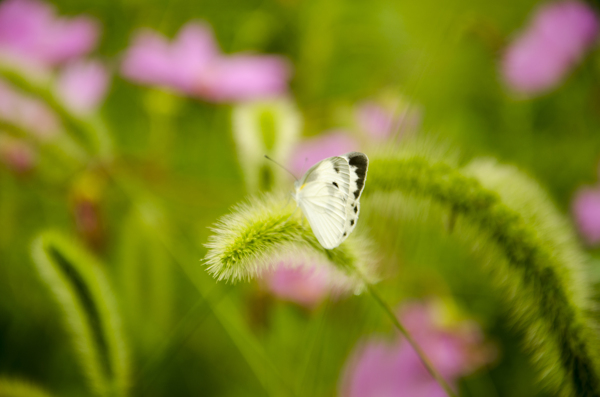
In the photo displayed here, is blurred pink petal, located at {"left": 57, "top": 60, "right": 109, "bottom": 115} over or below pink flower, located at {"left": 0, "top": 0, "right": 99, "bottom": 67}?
below

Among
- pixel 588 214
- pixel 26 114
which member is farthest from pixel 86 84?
pixel 588 214

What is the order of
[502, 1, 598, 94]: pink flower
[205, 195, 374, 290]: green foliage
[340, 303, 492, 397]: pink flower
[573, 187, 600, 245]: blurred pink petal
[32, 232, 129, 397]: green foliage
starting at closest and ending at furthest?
[205, 195, 374, 290]: green foliage < [32, 232, 129, 397]: green foliage < [340, 303, 492, 397]: pink flower < [573, 187, 600, 245]: blurred pink petal < [502, 1, 598, 94]: pink flower

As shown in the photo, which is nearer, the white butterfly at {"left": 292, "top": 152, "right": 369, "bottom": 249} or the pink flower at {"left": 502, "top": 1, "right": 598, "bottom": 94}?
the white butterfly at {"left": 292, "top": 152, "right": 369, "bottom": 249}

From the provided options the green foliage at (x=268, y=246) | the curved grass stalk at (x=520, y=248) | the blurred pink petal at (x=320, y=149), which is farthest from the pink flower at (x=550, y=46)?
the green foliage at (x=268, y=246)

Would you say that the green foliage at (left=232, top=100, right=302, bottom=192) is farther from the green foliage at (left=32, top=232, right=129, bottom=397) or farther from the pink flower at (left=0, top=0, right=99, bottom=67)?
the pink flower at (left=0, top=0, right=99, bottom=67)

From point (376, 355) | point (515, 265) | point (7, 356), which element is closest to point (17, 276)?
point (7, 356)

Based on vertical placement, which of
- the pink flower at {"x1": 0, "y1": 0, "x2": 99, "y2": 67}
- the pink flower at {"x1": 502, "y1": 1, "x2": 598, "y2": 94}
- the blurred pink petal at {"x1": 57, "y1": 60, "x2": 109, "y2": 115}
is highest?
the pink flower at {"x1": 0, "y1": 0, "x2": 99, "y2": 67}

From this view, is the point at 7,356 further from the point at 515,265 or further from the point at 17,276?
the point at 515,265

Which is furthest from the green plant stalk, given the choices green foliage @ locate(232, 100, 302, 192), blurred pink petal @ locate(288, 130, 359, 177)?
blurred pink petal @ locate(288, 130, 359, 177)
